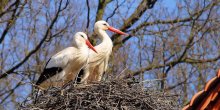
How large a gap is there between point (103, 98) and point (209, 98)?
2890 millimetres

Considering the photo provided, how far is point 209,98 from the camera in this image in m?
3.00

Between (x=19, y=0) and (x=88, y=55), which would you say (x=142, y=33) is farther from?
(x=88, y=55)

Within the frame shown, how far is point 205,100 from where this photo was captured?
9.86ft

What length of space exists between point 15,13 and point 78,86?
4.67m

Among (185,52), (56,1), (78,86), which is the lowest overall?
(78,86)

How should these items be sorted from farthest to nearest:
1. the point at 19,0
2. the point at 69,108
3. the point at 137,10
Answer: the point at 137,10 → the point at 19,0 → the point at 69,108

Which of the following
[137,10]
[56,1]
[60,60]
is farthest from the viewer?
[137,10]

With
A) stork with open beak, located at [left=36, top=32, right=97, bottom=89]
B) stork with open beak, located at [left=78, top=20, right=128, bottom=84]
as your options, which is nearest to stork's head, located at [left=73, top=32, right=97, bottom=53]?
stork with open beak, located at [left=36, top=32, right=97, bottom=89]

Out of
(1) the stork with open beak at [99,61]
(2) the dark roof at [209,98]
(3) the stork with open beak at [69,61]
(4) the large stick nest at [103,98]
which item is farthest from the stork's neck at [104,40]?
(2) the dark roof at [209,98]

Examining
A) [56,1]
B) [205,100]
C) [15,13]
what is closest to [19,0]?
[15,13]

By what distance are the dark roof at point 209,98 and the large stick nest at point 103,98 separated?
266cm

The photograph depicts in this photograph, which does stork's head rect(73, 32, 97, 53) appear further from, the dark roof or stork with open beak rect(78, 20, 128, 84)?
the dark roof

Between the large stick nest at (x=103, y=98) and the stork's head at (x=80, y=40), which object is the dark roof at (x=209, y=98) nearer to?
the large stick nest at (x=103, y=98)

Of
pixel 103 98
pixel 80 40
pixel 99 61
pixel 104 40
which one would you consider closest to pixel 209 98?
pixel 103 98
